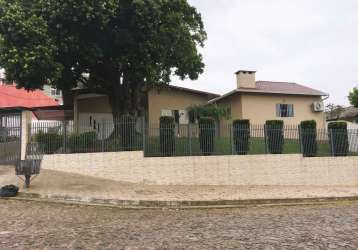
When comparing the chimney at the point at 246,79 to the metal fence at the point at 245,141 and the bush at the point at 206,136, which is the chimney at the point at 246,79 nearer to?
the metal fence at the point at 245,141

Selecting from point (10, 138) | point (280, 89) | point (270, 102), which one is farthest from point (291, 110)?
point (10, 138)

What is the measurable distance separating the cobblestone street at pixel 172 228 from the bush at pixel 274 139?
18.8 feet

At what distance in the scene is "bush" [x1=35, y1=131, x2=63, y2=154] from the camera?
49.1 ft

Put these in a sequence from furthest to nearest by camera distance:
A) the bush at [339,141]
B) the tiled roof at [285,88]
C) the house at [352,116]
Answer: the house at [352,116] < the tiled roof at [285,88] < the bush at [339,141]

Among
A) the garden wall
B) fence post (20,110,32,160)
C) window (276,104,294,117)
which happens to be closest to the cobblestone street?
the garden wall

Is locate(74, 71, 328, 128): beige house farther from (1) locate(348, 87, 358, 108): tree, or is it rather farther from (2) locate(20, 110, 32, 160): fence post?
(2) locate(20, 110, 32, 160): fence post

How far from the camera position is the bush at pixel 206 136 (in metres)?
15.3

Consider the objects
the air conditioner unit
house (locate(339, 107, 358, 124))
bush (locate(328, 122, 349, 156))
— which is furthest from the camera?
house (locate(339, 107, 358, 124))

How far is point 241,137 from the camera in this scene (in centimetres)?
1575

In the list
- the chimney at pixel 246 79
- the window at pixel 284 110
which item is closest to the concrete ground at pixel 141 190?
the window at pixel 284 110

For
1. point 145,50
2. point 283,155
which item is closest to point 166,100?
point 145,50

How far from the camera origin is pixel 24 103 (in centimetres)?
3544

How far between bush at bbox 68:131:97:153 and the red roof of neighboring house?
20.6 meters

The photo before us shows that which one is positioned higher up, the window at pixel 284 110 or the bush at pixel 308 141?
the window at pixel 284 110
